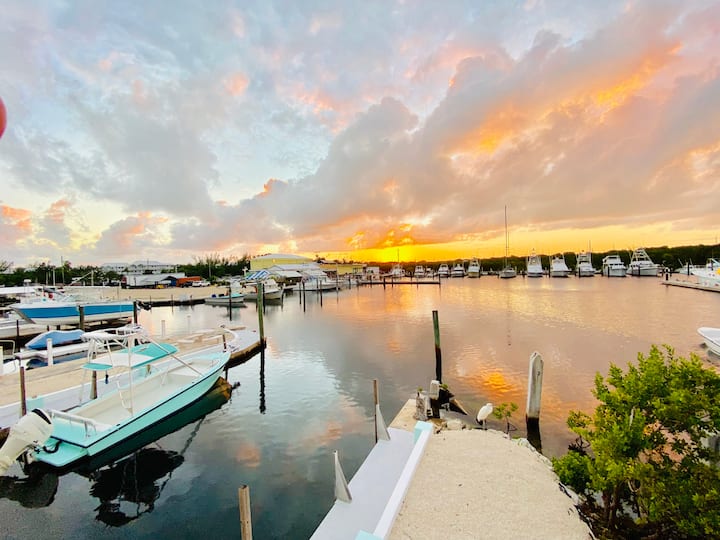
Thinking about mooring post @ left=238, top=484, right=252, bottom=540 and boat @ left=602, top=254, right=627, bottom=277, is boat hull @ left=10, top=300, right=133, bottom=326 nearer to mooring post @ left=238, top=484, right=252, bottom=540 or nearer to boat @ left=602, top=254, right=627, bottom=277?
mooring post @ left=238, top=484, right=252, bottom=540

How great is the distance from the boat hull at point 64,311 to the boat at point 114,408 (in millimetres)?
17616

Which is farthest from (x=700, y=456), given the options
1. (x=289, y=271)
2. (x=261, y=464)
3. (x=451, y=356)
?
(x=289, y=271)

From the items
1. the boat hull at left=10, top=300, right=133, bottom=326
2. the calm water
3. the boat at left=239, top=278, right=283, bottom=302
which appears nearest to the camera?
the calm water

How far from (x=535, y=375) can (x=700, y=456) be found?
5042 millimetres

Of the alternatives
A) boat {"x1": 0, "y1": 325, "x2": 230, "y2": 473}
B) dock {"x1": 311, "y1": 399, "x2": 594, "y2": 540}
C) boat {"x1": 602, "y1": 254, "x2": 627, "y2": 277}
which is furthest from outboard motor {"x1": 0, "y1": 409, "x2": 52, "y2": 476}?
boat {"x1": 602, "y1": 254, "x2": 627, "y2": 277}

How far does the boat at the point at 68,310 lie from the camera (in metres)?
23.5

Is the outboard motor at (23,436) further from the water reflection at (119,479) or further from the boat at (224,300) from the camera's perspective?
the boat at (224,300)

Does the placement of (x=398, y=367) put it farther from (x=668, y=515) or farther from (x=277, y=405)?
(x=668, y=515)

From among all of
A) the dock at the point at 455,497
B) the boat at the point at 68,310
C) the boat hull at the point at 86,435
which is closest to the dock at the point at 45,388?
the boat hull at the point at 86,435

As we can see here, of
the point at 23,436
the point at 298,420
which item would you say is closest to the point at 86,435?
the point at 23,436

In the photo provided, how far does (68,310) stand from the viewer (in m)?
24.5

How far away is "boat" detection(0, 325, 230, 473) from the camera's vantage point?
24.4 feet

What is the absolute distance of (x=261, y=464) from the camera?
8094mm

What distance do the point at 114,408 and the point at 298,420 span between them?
510 cm
